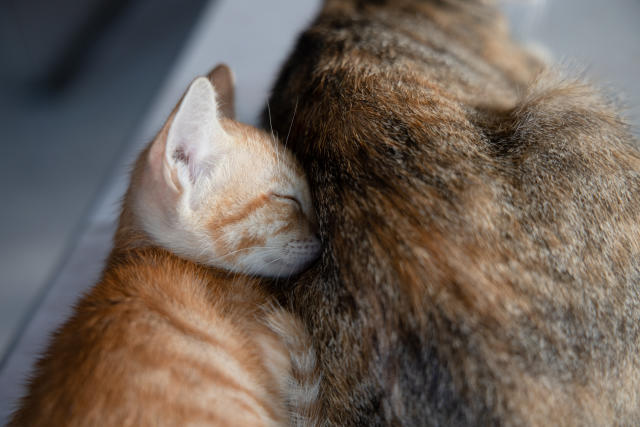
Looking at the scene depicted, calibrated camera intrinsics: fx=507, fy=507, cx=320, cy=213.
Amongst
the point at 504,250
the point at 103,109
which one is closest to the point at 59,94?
the point at 103,109

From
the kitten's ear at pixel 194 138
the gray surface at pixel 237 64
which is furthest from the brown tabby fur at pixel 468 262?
the gray surface at pixel 237 64

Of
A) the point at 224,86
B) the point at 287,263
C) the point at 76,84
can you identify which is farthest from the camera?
the point at 76,84

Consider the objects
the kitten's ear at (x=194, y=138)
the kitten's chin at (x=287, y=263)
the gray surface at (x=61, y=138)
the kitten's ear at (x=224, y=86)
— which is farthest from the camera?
the gray surface at (x=61, y=138)

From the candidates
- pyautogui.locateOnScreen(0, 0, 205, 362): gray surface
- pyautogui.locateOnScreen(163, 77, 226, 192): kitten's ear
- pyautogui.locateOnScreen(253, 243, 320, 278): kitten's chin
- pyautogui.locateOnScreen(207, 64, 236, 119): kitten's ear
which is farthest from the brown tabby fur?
pyautogui.locateOnScreen(0, 0, 205, 362): gray surface

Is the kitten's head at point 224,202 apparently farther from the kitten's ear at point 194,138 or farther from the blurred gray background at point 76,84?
the blurred gray background at point 76,84

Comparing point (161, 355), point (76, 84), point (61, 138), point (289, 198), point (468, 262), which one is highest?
point (468, 262)

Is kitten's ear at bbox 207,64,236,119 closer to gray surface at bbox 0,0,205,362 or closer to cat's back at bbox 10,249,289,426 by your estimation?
cat's back at bbox 10,249,289,426

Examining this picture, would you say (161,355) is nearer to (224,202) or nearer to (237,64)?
(224,202)

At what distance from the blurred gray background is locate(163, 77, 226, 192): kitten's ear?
0.77 m

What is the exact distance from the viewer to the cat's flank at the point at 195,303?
0.71 metres

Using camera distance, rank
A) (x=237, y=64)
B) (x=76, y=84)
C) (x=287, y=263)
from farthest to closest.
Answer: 1. (x=76, y=84)
2. (x=237, y=64)
3. (x=287, y=263)

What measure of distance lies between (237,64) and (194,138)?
103cm

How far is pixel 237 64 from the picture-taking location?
184cm

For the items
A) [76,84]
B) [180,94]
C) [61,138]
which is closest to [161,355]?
[180,94]
